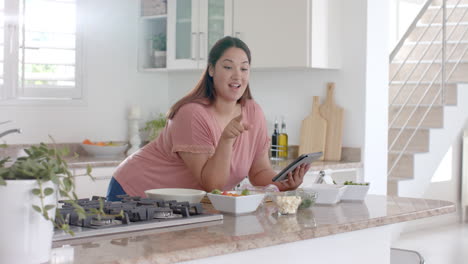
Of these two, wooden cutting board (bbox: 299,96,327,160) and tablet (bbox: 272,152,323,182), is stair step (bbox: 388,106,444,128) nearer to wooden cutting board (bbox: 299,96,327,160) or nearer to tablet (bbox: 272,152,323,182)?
wooden cutting board (bbox: 299,96,327,160)

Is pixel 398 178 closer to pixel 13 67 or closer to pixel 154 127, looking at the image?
pixel 154 127

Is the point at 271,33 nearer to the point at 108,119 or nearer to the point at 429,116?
the point at 108,119

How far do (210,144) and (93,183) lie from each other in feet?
5.93

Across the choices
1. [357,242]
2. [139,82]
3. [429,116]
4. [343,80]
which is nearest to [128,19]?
[139,82]

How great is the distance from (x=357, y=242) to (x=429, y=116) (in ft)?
13.3

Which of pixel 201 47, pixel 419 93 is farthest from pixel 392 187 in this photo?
pixel 201 47

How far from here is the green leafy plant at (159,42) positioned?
18.1 feet

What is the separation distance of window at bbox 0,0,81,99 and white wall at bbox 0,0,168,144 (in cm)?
10

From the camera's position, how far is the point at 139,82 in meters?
5.58

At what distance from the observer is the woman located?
2682mm

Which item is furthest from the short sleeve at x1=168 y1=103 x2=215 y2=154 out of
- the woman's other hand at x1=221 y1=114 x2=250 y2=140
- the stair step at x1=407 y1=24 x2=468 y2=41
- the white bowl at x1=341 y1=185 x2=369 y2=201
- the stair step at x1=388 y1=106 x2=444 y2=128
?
the stair step at x1=407 y1=24 x2=468 y2=41

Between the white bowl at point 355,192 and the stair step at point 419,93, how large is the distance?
146 inches

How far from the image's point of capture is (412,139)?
5938mm

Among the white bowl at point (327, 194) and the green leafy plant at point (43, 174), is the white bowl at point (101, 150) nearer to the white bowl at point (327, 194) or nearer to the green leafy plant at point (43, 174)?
the white bowl at point (327, 194)
